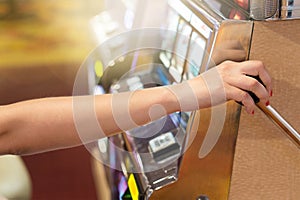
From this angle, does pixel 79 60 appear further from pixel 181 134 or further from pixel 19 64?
pixel 181 134

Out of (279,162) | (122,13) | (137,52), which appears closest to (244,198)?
(279,162)

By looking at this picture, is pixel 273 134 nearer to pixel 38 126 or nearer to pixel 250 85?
pixel 250 85

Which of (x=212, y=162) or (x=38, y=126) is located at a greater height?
(x=38, y=126)

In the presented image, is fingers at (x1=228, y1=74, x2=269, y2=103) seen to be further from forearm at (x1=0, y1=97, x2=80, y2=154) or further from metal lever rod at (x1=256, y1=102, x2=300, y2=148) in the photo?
forearm at (x1=0, y1=97, x2=80, y2=154)

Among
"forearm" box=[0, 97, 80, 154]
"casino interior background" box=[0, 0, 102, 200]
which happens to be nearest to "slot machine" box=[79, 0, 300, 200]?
"forearm" box=[0, 97, 80, 154]

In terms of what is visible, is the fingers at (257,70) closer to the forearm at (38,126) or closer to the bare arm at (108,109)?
the bare arm at (108,109)

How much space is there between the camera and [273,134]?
1.19 m

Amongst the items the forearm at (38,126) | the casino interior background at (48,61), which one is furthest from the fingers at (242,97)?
the casino interior background at (48,61)

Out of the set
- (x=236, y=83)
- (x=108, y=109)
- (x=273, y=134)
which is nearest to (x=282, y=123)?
(x=273, y=134)

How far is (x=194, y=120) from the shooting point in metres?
1.22

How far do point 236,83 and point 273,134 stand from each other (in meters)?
0.19

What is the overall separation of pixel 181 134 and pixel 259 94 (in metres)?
0.50

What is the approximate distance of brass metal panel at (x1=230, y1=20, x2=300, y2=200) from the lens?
1143 millimetres

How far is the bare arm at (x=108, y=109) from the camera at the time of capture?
108 cm
